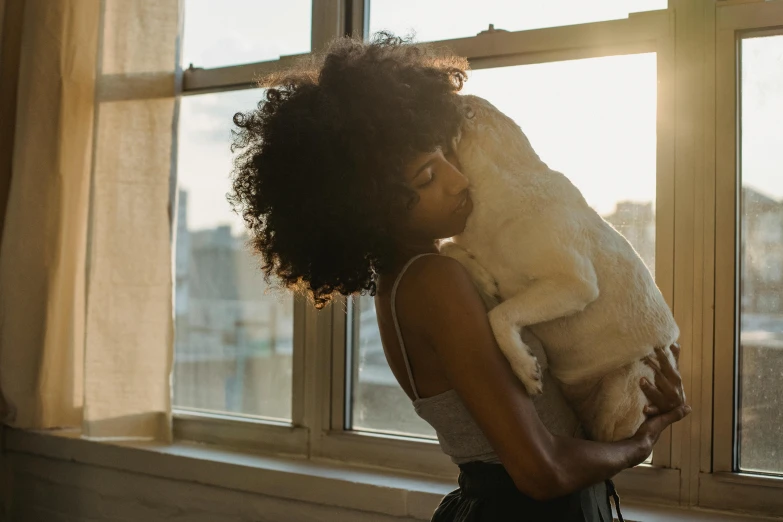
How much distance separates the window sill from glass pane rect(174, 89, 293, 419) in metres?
0.17

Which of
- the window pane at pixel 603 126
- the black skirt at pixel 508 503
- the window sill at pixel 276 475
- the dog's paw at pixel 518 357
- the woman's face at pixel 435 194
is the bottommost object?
the window sill at pixel 276 475

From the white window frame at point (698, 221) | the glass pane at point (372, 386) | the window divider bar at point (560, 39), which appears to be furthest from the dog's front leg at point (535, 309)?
the glass pane at point (372, 386)

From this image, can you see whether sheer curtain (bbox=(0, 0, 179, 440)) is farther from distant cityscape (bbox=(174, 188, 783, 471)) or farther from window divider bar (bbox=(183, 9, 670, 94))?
window divider bar (bbox=(183, 9, 670, 94))

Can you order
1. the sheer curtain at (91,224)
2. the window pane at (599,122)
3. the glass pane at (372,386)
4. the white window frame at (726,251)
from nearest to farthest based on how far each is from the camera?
the white window frame at (726,251) < the window pane at (599,122) < the glass pane at (372,386) < the sheer curtain at (91,224)

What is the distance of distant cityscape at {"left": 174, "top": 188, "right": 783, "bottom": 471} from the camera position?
1.58 m

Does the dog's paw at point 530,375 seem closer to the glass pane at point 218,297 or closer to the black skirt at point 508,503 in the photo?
the black skirt at point 508,503

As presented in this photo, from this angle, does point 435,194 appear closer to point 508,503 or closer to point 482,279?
point 482,279

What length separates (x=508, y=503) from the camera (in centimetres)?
103

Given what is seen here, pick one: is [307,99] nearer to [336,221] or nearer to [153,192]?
[336,221]

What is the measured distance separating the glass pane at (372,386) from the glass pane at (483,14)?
0.70m

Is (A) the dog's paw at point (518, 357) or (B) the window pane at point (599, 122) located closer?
(A) the dog's paw at point (518, 357)

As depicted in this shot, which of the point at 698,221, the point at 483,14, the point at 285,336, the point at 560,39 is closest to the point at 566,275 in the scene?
the point at 698,221

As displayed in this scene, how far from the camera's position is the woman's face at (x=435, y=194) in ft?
3.39

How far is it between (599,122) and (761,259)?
445 millimetres
